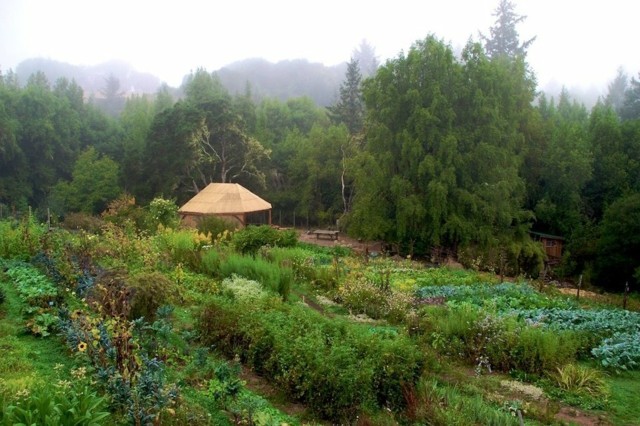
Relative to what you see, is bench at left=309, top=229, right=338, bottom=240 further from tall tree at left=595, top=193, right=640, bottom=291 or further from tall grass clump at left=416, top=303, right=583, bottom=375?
tall grass clump at left=416, top=303, right=583, bottom=375

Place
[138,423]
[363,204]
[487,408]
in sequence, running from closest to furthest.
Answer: [138,423] < [487,408] < [363,204]

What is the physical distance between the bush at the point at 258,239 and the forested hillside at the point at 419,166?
4321 millimetres

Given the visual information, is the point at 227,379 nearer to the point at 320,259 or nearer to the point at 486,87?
the point at 320,259

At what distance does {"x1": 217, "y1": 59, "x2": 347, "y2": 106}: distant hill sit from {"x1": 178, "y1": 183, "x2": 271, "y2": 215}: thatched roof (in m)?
61.2

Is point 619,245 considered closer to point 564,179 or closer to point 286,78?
point 564,179

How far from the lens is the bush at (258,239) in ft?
43.2

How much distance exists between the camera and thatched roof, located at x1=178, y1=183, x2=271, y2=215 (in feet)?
74.7

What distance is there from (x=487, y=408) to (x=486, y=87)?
59.7 feet

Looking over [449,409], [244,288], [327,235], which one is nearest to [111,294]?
[244,288]

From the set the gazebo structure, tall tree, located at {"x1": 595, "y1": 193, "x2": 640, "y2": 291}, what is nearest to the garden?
tall tree, located at {"x1": 595, "y1": 193, "x2": 640, "y2": 291}

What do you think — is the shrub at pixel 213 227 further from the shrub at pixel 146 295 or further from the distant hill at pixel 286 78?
the distant hill at pixel 286 78

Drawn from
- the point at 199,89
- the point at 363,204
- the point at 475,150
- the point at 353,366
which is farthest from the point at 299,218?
the point at 353,366

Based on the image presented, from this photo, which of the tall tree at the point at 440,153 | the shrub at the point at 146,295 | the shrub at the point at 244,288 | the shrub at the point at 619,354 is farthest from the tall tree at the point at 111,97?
the shrub at the point at 619,354

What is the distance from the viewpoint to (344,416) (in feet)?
16.6
